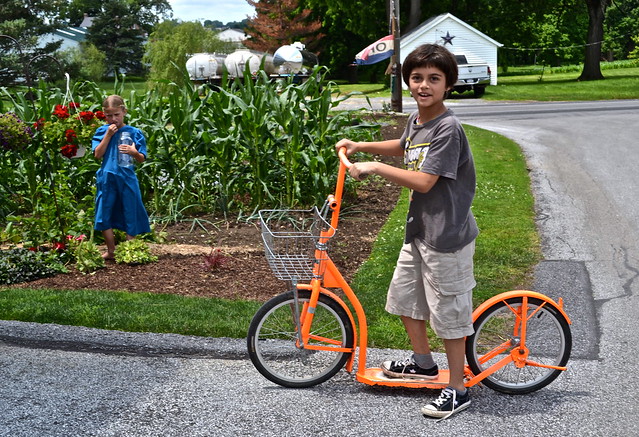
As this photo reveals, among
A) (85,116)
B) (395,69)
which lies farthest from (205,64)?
(85,116)

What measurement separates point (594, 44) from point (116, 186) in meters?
36.3

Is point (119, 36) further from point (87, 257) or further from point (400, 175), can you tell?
point (400, 175)

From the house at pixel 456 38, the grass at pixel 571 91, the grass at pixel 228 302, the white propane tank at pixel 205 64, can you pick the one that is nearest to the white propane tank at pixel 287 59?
the white propane tank at pixel 205 64

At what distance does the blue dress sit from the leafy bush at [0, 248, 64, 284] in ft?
1.77

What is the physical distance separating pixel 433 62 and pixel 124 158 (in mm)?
4101

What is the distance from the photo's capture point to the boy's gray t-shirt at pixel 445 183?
3977 mm

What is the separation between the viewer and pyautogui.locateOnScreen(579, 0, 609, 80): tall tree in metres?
38.7

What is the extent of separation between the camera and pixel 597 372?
4.72 metres

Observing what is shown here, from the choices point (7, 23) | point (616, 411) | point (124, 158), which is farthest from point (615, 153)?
point (7, 23)

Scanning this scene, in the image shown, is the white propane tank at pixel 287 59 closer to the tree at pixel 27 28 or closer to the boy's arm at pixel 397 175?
the tree at pixel 27 28

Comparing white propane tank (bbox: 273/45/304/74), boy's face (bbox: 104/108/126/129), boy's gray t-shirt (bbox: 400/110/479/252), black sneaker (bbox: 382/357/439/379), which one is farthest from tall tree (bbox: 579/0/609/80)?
boy's gray t-shirt (bbox: 400/110/479/252)

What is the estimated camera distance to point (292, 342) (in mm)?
4797

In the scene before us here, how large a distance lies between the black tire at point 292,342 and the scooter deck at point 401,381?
0.16 m

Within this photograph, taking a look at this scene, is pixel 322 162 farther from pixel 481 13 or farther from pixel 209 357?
pixel 481 13
